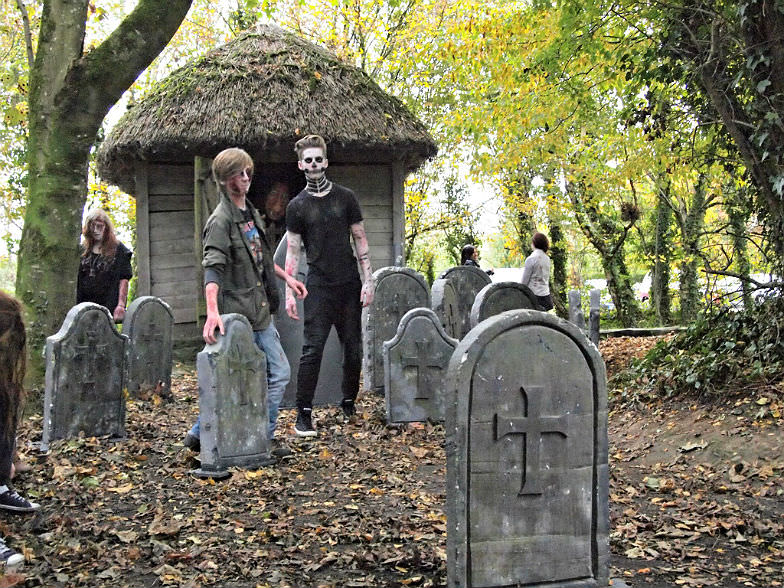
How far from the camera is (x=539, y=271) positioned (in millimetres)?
11961

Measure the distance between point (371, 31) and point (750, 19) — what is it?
52.3 ft

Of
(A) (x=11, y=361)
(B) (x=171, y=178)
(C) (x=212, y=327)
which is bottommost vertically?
(A) (x=11, y=361)

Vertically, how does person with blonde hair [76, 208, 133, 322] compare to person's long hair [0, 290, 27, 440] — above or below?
above

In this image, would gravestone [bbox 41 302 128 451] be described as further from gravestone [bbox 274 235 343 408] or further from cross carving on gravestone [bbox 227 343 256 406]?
cross carving on gravestone [bbox 227 343 256 406]

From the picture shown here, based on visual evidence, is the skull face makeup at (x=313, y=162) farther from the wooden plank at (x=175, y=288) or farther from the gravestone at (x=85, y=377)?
the wooden plank at (x=175, y=288)

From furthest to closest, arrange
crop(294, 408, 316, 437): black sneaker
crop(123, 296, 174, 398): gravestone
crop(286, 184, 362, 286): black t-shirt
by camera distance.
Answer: crop(123, 296, 174, 398): gravestone, crop(286, 184, 362, 286): black t-shirt, crop(294, 408, 316, 437): black sneaker

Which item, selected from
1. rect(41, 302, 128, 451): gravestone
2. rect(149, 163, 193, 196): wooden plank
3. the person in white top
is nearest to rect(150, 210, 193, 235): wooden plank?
rect(149, 163, 193, 196): wooden plank

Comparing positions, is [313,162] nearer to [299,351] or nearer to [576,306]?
[299,351]

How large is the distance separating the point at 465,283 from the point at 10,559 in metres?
8.77

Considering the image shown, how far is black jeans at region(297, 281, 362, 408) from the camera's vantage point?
22.5 ft

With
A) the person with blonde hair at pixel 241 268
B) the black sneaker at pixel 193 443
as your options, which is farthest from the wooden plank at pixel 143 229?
the person with blonde hair at pixel 241 268

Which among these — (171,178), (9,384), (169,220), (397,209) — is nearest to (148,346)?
(169,220)

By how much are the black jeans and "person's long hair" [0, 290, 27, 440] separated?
2.60 m

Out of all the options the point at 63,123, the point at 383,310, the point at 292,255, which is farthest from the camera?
the point at 383,310
